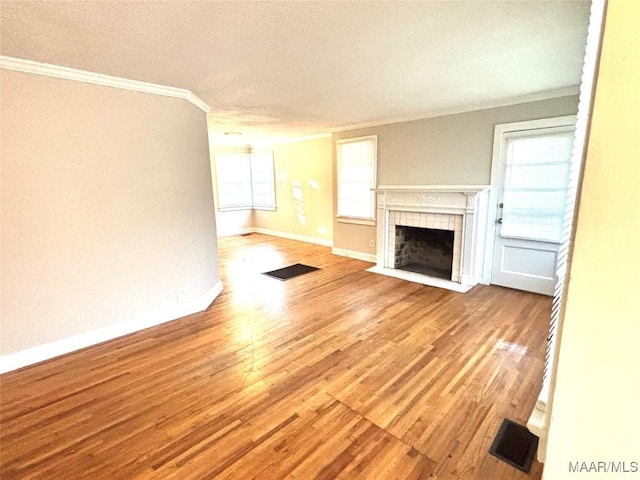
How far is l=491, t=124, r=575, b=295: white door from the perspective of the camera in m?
3.62

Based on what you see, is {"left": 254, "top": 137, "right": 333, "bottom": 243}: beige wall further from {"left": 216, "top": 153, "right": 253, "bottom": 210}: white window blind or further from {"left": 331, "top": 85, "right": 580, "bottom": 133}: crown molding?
{"left": 331, "top": 85, "right": 580, "bottom": 133}: crown molding

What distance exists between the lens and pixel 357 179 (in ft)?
18.7

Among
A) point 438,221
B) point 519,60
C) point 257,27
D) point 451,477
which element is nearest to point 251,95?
point 257,27

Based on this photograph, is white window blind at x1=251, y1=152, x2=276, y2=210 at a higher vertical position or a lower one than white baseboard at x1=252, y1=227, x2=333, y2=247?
higher

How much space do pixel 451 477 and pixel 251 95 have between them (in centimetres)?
368

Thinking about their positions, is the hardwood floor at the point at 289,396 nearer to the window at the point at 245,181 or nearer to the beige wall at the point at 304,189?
the beige wall at the point at 304,189

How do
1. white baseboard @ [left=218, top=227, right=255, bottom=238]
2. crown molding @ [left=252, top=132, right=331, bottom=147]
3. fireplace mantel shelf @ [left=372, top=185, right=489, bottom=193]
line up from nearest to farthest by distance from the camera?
fireplace mantel shelf @ [left=372, top=185, right=489, bottom=193], crown molding @ [left=252, top=132, right=331, bottom=147], white baseboard @ [left=218, top=227, right=255, bottom=238]

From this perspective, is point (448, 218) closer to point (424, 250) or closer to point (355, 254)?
point (424, 250)

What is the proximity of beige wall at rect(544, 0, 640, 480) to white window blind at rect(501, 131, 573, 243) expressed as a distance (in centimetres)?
390

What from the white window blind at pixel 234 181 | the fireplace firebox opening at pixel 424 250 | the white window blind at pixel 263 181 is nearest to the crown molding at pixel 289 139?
the white window blind at pixel 263 181

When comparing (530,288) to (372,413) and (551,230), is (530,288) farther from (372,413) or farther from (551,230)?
(372,413)

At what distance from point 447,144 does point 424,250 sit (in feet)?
5.89

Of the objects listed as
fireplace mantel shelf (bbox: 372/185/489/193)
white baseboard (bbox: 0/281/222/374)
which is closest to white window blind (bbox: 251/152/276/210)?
fireplace mantel shelf (bbox: 372/185/489/193)

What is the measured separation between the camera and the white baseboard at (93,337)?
2.54m
